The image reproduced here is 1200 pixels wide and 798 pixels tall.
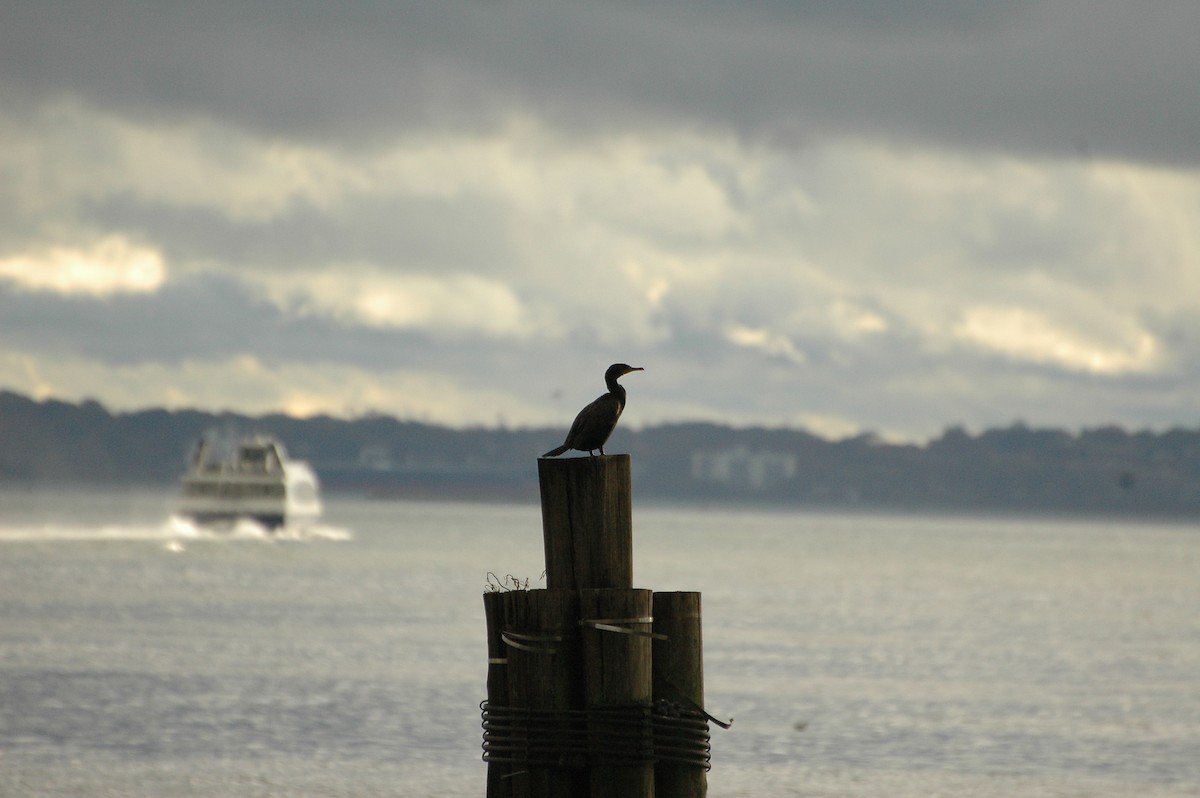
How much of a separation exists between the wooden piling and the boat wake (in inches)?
4701

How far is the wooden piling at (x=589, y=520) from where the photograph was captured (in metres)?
8.71

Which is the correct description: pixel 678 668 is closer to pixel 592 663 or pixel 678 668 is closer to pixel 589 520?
pixel 592 663

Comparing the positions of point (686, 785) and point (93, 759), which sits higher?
point (686, 785)

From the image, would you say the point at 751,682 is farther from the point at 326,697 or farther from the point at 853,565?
the point at 853,565

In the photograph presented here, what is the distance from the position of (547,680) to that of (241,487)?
378ft

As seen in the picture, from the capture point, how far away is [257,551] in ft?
416

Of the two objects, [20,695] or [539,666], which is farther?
[20,695]

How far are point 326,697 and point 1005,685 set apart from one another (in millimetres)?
17955

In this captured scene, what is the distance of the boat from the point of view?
119m

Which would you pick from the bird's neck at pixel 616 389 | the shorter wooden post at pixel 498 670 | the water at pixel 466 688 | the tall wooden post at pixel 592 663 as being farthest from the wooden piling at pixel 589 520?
the water at pixel 466 688

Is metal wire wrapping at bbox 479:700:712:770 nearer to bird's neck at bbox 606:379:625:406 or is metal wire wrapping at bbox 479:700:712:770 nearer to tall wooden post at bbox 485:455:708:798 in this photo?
tall wooden post at bbox 485:455:708:798

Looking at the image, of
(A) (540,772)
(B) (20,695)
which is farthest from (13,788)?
(A) (540,772)

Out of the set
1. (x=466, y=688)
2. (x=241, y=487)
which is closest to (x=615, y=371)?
(x=466, y=688)

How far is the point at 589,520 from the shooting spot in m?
8.73
